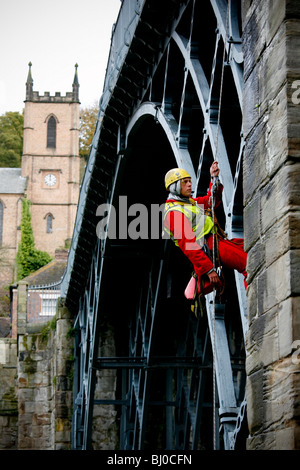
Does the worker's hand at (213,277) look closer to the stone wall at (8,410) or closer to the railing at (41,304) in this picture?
the stone wall at (8,410)

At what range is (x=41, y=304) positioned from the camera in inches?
1433

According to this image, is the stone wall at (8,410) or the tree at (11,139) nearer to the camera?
the stone wall at (8,410)

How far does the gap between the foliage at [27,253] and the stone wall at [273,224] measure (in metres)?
64.1

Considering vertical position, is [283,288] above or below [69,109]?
below

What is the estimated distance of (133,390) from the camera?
20938mm

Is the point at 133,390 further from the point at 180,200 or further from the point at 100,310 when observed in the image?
the point at 180,200

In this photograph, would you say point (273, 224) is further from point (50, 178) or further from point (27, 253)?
point (50, 178)

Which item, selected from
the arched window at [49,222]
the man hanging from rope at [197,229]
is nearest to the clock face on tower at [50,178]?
the arched window at [49,222]

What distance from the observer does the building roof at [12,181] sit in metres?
78.1

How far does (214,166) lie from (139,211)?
30.3 feet
